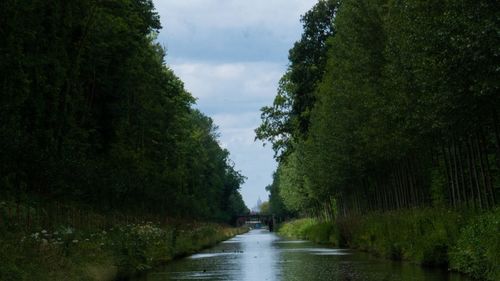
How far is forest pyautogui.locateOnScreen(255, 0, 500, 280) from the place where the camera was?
18188 mm

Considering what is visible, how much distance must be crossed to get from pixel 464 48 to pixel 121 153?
3511cm

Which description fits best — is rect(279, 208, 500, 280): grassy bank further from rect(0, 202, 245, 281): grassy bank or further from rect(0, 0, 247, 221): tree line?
rect(0, 0, 247, 221): tree line

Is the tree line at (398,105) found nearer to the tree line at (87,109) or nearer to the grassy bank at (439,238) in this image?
the grassy bank at (439,238)

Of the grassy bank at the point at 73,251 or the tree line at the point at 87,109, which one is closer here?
the grassy bank at the point at 73,251

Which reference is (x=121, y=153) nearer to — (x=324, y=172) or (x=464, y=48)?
(x=324, y=172)

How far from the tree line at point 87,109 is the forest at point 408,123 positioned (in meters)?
12.8

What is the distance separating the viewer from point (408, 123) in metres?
24.5

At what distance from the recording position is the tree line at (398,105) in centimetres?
1847

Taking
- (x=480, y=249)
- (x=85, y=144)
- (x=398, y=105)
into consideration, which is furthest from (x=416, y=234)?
(x=85, y=144)

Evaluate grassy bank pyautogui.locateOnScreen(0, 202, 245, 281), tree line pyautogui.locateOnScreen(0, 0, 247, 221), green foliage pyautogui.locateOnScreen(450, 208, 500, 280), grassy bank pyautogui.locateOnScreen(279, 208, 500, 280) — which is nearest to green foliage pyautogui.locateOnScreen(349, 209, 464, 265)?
grassy bank pyautogui.locateOnScreen(279, 208, 500, 280)

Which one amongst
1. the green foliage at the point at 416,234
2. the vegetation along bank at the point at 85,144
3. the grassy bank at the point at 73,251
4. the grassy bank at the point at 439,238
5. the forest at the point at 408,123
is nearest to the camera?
the grassy bank at the point at 73,251

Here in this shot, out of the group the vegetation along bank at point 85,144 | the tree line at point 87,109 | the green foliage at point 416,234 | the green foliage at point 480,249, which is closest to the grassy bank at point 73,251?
the vegetation along bank at point 85,144

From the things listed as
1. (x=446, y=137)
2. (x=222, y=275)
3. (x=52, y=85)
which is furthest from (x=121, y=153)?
(x=446, y=137)

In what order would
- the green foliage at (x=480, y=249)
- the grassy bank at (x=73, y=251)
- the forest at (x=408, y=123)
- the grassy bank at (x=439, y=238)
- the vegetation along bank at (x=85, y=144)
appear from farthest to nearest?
the vegetation along bank at (x=85, y=144) < the forest at (x=408, y=123) < the grassy bank at (x=439, y=238) < the green foliage at (x=480, y=249) < the grassy bank at (x=73, y=251)
